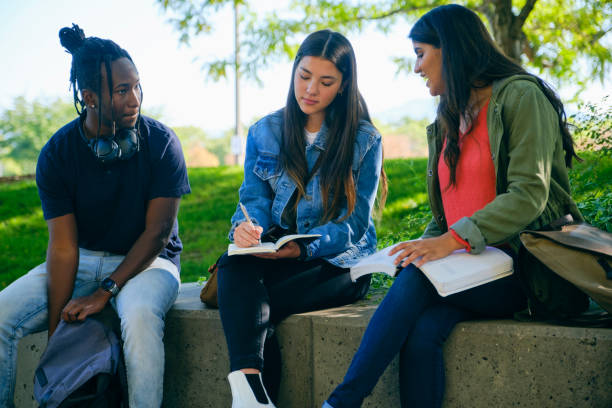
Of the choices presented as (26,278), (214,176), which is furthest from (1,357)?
(214,176)

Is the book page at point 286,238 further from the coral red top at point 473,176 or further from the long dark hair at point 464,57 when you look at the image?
the long dark hair at point 464,57

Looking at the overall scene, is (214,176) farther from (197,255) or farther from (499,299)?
(499,299)

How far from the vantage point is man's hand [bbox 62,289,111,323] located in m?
2.76

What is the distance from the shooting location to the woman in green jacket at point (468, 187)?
226cm

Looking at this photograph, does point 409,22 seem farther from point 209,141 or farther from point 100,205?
point 209,141

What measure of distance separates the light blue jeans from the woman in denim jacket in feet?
1.31

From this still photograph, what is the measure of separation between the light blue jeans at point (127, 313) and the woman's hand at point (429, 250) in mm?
1210

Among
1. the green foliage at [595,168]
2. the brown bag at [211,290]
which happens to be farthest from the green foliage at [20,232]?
the green foliage at [595,168]

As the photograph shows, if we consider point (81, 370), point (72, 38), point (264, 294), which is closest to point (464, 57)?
point (264, 294)

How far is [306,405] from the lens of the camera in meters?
2.89

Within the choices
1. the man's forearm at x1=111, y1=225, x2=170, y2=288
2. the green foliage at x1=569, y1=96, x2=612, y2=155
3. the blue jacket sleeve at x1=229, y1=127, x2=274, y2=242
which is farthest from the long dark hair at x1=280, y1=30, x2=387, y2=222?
the green foliage at x1=569, y1=96, x2=612, y2=155

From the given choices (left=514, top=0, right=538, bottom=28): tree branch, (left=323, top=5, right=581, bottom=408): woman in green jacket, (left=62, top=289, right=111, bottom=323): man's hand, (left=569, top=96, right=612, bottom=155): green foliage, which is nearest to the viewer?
(left=323, top=5, right=581, bottom=408): woman in green jacket

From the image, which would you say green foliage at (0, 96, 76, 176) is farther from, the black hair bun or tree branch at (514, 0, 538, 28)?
the black hair bun

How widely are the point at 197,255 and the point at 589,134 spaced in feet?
13.9
